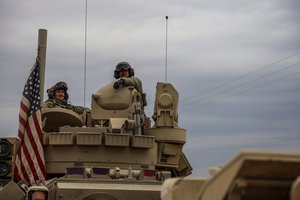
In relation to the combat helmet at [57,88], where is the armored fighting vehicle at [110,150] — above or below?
below

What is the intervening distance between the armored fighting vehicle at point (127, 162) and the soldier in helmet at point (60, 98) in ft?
2.31

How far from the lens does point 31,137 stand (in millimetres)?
12852

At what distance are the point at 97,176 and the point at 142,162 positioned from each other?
2128 millimetres

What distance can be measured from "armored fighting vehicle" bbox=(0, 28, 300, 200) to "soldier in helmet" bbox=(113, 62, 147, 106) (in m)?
0.15

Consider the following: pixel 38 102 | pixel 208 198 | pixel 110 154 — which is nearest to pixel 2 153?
pixel 38 102

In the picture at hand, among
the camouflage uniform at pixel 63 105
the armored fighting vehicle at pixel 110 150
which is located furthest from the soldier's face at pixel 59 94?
the armored fighting vehicle at pixel 110 150

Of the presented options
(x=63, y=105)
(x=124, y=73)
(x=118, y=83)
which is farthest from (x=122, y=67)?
(x=63, y=105)

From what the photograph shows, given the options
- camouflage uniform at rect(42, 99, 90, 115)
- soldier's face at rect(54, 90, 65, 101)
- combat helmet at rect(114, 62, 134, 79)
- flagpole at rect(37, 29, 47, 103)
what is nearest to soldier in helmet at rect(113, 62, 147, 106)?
combat helmet at rect(114, 62, 134, 79)

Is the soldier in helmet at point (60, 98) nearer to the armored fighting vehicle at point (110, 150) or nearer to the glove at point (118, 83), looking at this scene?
the armored fighting vehicle at point (110, 150)

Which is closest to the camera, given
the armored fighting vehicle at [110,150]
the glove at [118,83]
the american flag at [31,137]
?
the armored fighting vehicle at [110,150]

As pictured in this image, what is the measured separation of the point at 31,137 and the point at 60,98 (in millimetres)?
2859

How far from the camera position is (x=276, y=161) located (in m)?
3.70

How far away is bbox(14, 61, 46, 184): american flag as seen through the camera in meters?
12.4

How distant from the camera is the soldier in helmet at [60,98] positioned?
50.6 feet
